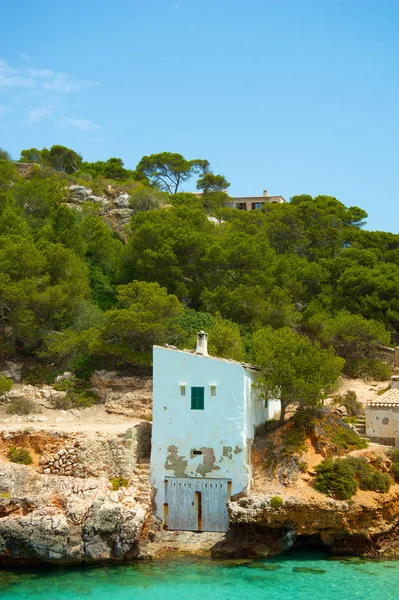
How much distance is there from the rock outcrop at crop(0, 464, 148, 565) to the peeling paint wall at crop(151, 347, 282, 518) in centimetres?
226

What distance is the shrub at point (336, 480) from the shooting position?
79.9 ft

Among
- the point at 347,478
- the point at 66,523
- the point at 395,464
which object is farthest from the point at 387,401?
the point at 66,523

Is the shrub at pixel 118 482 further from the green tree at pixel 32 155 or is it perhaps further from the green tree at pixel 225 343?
the green tree at pixel 32 155

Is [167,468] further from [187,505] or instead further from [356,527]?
[356,527]

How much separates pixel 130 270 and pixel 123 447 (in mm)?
22587

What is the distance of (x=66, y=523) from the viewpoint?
928 inches

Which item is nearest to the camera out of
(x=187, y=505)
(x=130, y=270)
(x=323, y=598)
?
(x=323, y=598)

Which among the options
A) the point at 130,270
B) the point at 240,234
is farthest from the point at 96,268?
the point at 240,234

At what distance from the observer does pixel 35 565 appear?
77.6ft

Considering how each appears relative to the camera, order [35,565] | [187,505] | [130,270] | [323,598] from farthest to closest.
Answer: [130,270]
[187,505]
[35,565]
[323,598]

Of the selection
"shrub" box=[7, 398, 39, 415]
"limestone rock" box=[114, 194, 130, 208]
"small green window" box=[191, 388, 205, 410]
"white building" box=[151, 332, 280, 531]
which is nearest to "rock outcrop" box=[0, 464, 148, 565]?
"white building" box=[151, 332, 280, 531]

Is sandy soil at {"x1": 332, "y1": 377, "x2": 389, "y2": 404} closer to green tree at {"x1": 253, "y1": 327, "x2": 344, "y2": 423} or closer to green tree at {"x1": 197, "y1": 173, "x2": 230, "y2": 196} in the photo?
green tree at {"x1": 253, "y1": 327, "x2": 344, "y2": 423}

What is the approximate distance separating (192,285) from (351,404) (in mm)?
15805

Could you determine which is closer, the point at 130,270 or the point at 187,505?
the point at 187,505
